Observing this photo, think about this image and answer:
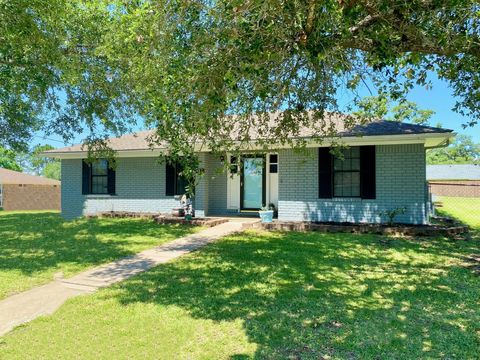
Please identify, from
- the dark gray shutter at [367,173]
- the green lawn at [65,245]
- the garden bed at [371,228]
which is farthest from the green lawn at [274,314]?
the dark gray shutter at [367,173]

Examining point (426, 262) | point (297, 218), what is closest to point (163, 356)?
point (426, 262)

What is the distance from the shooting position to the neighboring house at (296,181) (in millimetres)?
10672

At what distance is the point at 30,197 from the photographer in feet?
93.9

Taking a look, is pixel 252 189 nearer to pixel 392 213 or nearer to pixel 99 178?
pixel 392 213

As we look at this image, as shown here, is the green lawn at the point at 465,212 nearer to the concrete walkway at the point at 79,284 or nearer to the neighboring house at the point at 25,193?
the concrete walkway at the point at 79,284

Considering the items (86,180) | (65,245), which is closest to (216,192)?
(86,180)

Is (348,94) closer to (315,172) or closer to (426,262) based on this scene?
(426,262)

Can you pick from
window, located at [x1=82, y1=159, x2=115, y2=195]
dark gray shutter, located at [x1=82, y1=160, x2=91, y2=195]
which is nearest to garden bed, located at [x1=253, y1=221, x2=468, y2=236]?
window, located at [x1=82, y1=159, x2=115, y2=195]

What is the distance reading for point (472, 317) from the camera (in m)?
4.22

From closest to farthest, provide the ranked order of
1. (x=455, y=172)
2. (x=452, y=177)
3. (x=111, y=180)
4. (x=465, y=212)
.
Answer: (x=111, y=180) → (x=465, y=212) → (x=452, y=177) → (x=455, y=172)

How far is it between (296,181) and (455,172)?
1875 inches

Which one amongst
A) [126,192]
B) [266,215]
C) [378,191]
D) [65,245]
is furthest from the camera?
[126,192]

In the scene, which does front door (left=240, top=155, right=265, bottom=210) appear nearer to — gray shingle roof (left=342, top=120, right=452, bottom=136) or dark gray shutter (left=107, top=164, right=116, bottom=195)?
gray shingle roof (left=342, top=120, right=452, bottom=136)

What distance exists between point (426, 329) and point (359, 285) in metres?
1.62
